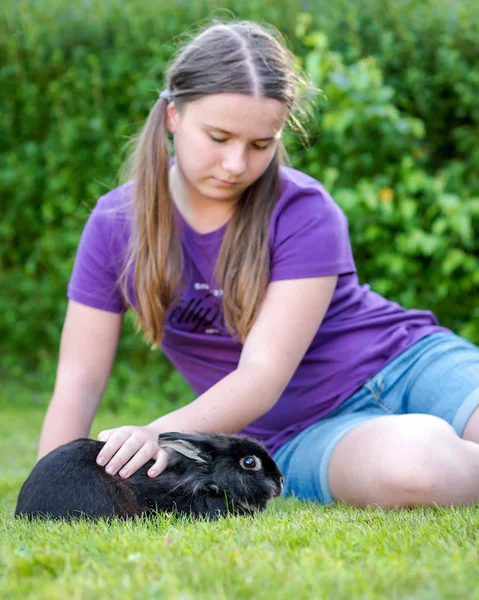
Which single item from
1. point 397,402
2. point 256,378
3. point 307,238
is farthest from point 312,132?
point 256,378

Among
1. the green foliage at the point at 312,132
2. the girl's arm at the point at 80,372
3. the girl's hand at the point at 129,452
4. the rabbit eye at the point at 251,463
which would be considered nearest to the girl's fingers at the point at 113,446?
the girl's hand at the point at 129,452

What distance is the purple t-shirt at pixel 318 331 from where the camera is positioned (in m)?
3.14

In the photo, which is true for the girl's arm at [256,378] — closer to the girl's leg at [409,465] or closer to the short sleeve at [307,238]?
the short sleeve at [307,238]

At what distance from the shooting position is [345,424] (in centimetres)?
302

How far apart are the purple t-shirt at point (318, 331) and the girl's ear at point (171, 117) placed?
28 centimetres

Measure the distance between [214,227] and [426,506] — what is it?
4.01 feet

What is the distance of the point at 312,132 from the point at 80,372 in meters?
2.88

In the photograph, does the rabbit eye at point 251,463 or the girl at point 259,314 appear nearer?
the rabbit eye at point 251,463

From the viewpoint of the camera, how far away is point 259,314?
296 centimetres

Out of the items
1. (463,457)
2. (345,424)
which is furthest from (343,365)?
(463,457)

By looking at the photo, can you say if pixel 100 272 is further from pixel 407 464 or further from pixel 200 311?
pixel 407 464

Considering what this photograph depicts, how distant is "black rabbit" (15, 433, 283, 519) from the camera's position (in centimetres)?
238

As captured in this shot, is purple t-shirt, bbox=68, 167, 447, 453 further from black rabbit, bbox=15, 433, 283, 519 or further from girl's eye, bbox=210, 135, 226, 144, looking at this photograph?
black rabbit, bbox=15, 433, 283, 519

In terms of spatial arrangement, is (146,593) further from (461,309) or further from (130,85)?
(130,85)
